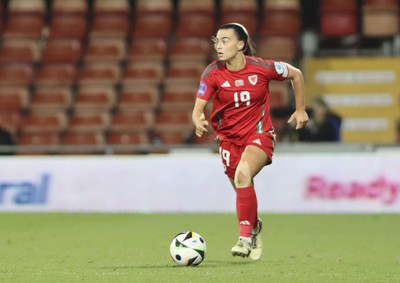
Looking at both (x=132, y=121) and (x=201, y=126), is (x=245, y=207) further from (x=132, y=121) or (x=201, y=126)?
(x=132, y=121)

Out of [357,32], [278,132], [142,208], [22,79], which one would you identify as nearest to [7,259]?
[142,208]

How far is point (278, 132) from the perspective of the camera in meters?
17.4

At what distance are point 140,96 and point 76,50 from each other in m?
1.95

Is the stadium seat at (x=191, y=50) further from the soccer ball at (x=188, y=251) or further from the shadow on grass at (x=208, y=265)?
the soccer ball at (x=188, y=251)

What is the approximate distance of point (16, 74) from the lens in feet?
64.2

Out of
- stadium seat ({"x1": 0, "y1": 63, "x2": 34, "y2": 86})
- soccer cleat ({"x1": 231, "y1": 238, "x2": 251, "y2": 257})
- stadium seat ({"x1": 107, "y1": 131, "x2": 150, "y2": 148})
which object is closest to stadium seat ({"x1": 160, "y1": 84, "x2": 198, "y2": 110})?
stadium seat ({"x1": 107, "y1": 131, "x2": 150, "y2": 148})

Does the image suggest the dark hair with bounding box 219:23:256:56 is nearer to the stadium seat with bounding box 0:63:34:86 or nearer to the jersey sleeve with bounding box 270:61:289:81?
the jersey sleeve with bounding box 270:61:289:81

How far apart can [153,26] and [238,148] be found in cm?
1233

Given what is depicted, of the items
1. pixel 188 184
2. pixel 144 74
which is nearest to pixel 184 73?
pixel 144 74

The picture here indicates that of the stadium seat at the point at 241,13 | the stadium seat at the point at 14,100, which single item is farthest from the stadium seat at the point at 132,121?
the stadium seat at the point at 241,13

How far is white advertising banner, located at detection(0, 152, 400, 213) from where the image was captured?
14.4 meters

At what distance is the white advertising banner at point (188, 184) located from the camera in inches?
569

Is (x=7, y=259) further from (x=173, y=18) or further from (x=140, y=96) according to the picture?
(x=173, y=18)

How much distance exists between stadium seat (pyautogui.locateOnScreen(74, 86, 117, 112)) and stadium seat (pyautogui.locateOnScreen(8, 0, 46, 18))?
2.56 metres
